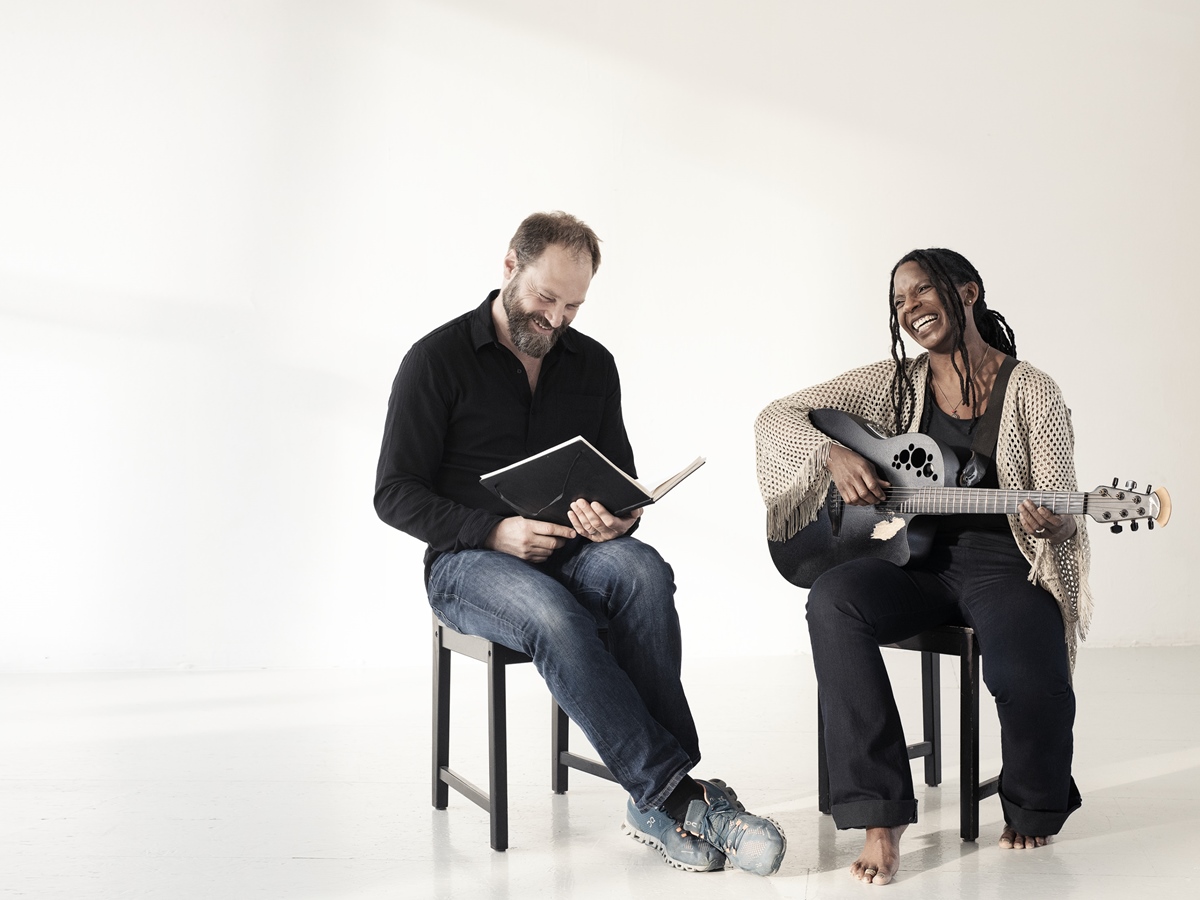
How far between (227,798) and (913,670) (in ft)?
7.46

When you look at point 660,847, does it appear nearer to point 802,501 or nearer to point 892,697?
point 892,697

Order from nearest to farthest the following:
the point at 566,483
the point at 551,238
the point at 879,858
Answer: the point at 879,858
the point at 566,483
the point at 551,238

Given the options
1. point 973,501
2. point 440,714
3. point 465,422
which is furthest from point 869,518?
point 440,714

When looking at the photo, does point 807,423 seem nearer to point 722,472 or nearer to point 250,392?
point 722,472

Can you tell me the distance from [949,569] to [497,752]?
2.98ft

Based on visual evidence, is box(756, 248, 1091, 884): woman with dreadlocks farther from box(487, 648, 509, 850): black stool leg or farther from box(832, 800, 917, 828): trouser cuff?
box(487, 648, 509, 850): black stool leg

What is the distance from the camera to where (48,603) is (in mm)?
4031

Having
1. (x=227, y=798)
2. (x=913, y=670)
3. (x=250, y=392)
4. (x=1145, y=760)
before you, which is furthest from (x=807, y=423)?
(x=250, y=392)

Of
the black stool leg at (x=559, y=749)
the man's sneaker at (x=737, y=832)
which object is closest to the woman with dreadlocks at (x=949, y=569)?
the man's sneaker at (x=737, y=832)

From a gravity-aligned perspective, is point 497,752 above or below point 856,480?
below

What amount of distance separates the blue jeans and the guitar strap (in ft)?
1.92

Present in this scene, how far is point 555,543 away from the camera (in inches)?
82.1

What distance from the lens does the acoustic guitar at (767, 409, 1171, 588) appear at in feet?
6.47

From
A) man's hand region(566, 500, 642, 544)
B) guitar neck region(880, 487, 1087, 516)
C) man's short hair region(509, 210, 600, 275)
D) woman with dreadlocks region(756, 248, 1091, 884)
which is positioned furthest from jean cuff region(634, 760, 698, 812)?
man's short hair region(509, 210, 600, 275)
